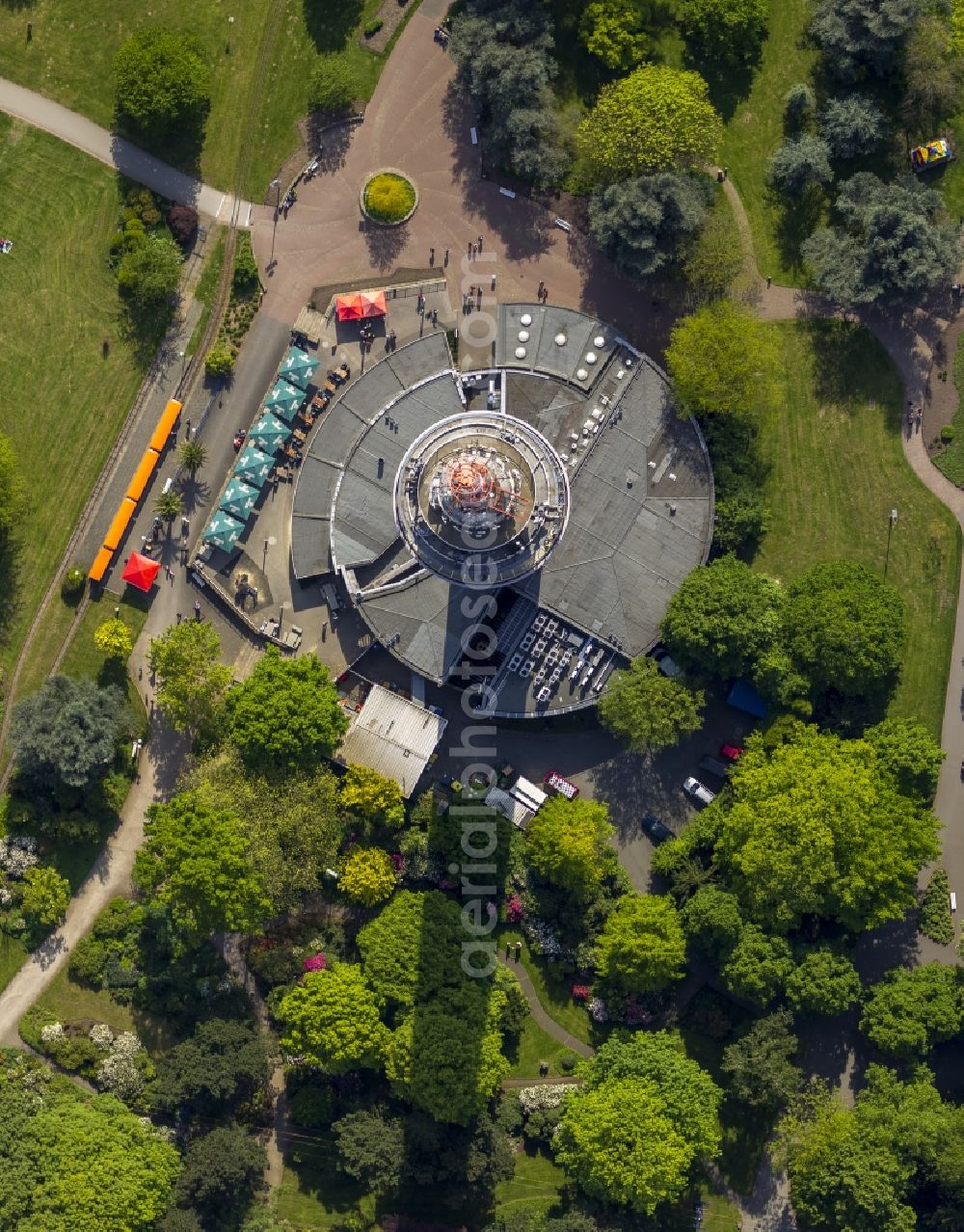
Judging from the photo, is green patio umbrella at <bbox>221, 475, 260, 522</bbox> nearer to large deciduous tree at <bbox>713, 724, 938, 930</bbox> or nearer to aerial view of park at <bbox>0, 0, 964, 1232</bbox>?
aerial view of park at <bbox>0, 0, 964, 1232</bbox>

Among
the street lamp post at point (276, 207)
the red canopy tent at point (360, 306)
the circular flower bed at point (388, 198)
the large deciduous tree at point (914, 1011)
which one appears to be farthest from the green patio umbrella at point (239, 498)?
the large deciduous tree at point (914, 1011)

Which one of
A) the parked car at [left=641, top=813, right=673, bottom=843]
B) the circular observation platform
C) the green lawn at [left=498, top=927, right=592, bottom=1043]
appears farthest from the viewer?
the parked car at [left=641, top=813, right=673, bottom=843]

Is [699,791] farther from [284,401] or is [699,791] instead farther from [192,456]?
[192,456]

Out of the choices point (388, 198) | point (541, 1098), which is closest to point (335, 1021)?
point (541, 1098)

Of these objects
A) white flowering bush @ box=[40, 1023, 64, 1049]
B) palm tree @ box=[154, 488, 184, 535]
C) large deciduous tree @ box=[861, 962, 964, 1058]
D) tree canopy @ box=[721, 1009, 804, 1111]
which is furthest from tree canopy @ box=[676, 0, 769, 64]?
white flowering bush @ box=[40, 1023, 64, 1049]

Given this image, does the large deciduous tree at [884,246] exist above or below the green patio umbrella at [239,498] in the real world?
above

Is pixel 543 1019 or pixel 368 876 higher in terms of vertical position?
pixel 368 876

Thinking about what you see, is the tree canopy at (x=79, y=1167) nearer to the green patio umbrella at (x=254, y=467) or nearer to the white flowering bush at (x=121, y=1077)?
the white flowering bush at (x=121, y=1077)
